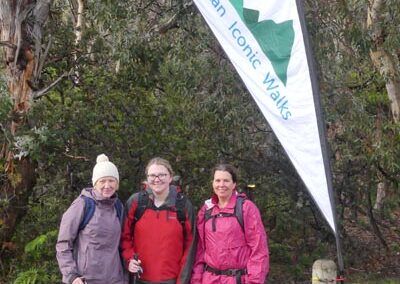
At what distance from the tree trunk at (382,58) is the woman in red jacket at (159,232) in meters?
5.40

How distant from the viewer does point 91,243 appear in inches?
195

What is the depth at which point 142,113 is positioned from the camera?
8.90 m

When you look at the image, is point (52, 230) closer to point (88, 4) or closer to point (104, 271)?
point (88, 4)

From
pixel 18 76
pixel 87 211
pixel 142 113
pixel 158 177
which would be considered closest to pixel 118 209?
pixel 87 211

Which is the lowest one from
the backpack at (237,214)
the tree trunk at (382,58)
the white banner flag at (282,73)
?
the backpack at (237,214)

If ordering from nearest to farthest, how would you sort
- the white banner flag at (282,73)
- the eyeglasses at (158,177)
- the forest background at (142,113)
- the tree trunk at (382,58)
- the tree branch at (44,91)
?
1. the white banner flag at (282,73)
2. the eyeglasses at (158,177)
3. the forest background at (142,113)
4. the tree branch at (44,91)
5. the tree trunk at (382,58)

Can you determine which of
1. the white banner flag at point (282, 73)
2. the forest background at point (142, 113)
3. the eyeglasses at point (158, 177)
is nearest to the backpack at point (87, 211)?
the eyeglasses at point (158, 177)

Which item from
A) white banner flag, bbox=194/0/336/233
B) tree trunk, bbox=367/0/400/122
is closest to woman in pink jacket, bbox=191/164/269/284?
white banner flag, bbox=194/0/336/233

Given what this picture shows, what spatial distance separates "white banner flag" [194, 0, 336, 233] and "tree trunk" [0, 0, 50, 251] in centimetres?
431

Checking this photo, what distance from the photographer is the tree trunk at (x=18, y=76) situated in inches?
340

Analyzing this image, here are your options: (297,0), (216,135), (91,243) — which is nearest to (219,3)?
(297,0)

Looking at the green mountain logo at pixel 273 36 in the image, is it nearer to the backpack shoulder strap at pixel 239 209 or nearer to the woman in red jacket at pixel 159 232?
the backpack shoulder strap at pixel 239 209

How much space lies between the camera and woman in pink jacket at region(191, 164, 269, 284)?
4.98 metres

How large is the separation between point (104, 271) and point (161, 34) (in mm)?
4634
